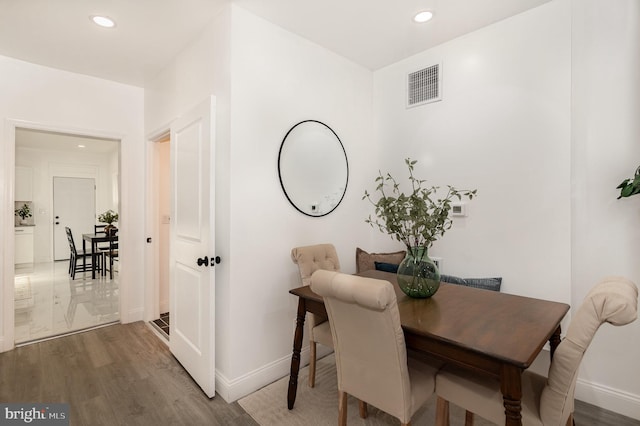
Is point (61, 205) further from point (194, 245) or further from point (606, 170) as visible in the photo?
point (606, 170)

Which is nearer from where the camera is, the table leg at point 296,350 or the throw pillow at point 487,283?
the table leg at point 296,350

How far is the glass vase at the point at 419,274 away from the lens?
1.73 meters

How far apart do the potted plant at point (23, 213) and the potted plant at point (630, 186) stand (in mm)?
9528

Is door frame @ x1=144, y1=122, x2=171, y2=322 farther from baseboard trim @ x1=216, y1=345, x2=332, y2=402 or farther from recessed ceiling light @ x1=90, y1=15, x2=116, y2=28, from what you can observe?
baseboard trim @ x1=216, y1=345, x2=332, y2=402

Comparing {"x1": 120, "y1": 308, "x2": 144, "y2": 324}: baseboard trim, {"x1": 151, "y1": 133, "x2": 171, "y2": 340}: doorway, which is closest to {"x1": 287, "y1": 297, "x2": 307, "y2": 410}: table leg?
{"x1": 151, "y1": 133, "x2": 171, "y2": 340}: doorway

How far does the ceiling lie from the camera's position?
2.15 metres

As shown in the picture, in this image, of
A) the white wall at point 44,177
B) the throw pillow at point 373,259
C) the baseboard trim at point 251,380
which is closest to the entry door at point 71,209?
the white wall at point 44,177

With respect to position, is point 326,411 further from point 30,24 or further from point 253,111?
point 30,24

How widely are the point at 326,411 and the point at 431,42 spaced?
2.92 metres

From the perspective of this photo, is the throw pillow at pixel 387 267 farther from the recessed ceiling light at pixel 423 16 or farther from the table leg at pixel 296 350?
the recessed ceiling light at pixel 423 16

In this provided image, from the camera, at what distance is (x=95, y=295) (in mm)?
4504

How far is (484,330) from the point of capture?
1318 mm

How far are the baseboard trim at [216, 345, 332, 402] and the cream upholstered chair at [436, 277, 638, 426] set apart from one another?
1.29m

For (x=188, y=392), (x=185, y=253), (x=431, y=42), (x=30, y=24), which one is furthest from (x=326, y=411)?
(x=30, y=24)
